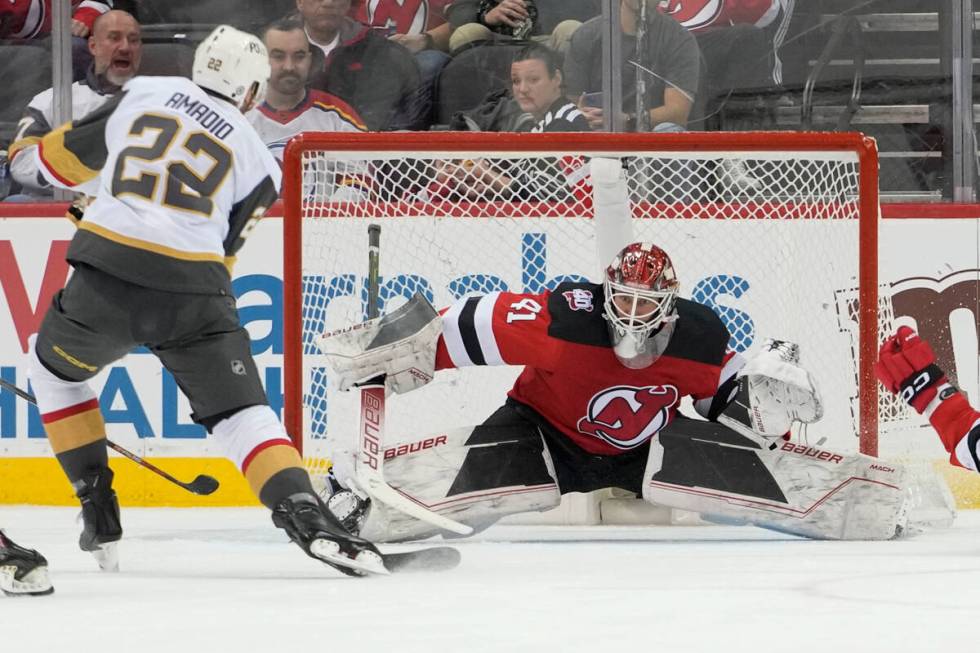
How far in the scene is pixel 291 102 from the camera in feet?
15.5

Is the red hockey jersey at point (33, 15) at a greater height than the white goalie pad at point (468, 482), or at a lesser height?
greater

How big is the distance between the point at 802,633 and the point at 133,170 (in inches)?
59.3

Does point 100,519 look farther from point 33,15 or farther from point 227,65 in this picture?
point 33,15

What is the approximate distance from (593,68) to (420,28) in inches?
21.2

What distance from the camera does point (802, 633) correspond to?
83.0 inches

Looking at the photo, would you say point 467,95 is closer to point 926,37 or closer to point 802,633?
point 926,37

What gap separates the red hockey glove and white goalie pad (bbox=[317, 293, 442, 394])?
3.41ft

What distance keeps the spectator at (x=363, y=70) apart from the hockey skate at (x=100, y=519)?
1927mm

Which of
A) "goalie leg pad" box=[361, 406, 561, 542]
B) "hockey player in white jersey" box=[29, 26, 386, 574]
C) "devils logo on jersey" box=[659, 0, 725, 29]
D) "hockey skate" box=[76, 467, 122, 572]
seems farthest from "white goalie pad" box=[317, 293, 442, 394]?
"devils logo on jersey" box=[659, 0, 725, 29]

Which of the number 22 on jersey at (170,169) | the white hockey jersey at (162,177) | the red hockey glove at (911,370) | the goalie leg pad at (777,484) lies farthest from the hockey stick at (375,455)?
the red hockey glove at (911,370)

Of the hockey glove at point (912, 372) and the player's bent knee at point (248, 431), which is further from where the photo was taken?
the hockey glove at point (912, 372)

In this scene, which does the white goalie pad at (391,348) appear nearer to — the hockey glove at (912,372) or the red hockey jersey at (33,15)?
the hockey glove at (912,372)

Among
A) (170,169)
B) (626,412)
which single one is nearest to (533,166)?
(626,412)

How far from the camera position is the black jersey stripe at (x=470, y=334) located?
11.5ft
